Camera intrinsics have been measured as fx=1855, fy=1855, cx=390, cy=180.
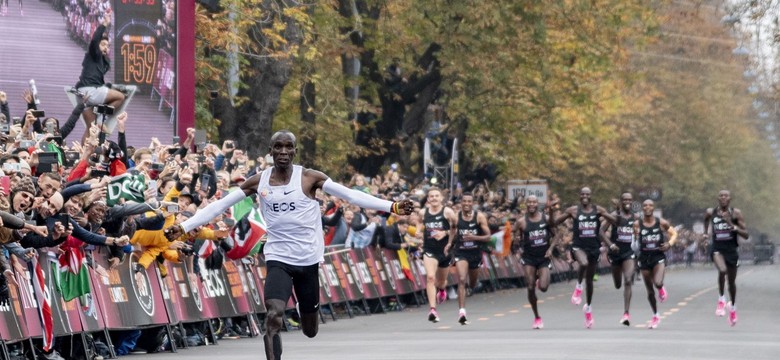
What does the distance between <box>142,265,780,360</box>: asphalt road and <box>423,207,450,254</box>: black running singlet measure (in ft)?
3.62

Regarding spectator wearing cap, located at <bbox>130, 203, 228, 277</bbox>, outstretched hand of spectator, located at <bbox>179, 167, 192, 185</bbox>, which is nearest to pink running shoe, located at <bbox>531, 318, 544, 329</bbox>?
spectator wearing cap, located at <bbox>130, 203, 228, 277</bbox>

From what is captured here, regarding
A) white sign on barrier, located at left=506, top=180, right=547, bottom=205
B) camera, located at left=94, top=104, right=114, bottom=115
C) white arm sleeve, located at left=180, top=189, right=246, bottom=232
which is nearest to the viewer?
white arm sleeve, located at left=180, top=189, right=246, bottom=232

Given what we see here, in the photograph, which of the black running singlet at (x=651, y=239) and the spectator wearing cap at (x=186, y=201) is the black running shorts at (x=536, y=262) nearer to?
the black running singlet at (x=651, y=239)

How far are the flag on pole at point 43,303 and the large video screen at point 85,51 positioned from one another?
8.49 metres

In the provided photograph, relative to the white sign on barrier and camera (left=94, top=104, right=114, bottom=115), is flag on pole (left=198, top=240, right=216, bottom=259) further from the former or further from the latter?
the white sign on barrier

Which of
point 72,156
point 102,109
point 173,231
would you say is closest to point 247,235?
point 102,109

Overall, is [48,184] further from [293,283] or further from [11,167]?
[293,283]

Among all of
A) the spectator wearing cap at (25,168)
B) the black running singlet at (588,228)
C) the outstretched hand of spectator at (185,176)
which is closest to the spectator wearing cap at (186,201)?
the outstretched hand of spectator at (185,176)

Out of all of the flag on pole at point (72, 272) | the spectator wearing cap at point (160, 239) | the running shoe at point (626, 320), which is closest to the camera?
the flag on pole at point (72, 272)

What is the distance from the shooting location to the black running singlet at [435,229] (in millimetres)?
27078

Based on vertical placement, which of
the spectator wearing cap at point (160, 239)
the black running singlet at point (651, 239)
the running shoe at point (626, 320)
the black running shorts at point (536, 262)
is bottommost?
the running shoe at point (626, 320)

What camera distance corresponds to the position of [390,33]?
137 ft

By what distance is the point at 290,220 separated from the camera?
1384 cm

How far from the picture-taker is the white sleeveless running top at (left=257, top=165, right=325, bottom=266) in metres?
13.8
